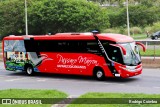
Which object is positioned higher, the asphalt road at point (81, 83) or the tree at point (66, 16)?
the tree at point (66, 16)

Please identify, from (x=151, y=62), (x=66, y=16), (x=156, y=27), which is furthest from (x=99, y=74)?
(x=156, y=27)

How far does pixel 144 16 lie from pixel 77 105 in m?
49.2

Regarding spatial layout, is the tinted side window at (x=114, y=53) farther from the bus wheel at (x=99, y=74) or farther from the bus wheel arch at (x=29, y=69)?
the bus wheel arch at (x=29, y=69)

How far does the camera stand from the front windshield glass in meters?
19.6

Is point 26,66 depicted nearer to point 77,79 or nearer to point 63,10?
point 77,79

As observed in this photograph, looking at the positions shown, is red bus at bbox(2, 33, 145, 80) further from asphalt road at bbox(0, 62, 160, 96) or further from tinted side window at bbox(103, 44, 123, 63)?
asphalt road at bbox(0, 62, 160, 96)

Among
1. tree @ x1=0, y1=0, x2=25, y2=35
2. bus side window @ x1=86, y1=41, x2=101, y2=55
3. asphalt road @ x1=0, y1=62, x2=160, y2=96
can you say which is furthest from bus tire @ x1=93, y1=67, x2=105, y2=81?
tree @ x1=0, y1=0, x2=25, y2=35

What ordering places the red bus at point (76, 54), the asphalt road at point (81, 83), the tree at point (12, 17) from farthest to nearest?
the tree at point (12, 17)
the red bus at point (76, 54)
the asphalt road at point (81, 83)

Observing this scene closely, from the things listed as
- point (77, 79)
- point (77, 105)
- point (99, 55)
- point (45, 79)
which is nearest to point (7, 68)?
point (45, 79)

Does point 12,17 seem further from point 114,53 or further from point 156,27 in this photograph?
point 114,53

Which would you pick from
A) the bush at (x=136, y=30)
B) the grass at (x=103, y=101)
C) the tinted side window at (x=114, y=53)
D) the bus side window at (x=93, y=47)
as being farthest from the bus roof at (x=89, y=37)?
the bush at (x=136, y=30)

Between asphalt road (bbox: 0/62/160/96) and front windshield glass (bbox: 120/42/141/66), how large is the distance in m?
1.01

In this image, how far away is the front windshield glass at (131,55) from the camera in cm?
1959

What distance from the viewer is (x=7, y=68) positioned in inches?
994
